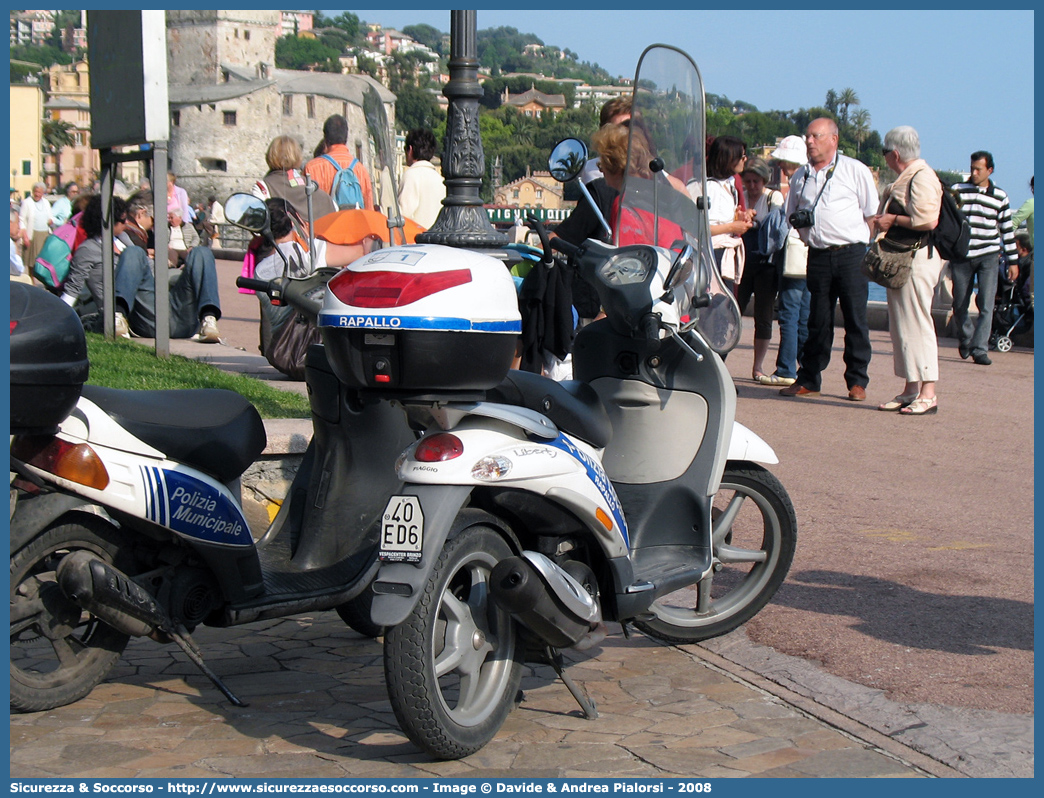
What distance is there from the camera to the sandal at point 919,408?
933cm

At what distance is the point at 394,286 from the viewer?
10.9ft

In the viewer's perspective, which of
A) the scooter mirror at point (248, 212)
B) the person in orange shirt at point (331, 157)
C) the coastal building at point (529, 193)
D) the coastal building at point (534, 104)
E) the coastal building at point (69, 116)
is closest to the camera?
the scooter mirror at point (248, 212)

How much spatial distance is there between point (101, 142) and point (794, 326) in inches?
221

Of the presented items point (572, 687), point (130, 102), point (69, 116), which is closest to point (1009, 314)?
point (130, 102)

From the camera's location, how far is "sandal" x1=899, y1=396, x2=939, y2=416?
9.33m

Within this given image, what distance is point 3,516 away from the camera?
3.41 m

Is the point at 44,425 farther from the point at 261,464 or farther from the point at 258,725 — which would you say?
the point at 261,464

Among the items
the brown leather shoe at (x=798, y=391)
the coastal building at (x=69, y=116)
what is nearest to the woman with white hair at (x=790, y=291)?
the brown leather shoe at (x=798, y=391)

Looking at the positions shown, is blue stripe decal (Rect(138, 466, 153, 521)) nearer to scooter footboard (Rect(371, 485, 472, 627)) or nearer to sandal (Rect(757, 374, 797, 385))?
scooter footboard (Rect(371, 485, 472, 627))

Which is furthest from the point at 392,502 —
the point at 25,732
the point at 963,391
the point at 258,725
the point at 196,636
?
the point at 963,391

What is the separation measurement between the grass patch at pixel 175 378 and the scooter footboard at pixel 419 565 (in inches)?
126

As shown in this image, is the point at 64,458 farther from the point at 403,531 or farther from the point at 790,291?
the point at 790,291

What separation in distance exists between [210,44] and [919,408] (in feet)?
359

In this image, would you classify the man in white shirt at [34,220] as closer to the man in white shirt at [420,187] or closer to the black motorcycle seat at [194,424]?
the man in white shirt at [420,187]
